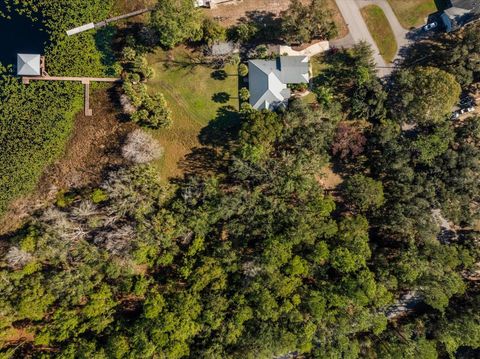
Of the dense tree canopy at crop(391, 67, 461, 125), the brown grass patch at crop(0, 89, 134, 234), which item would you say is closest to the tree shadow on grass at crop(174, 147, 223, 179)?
the brown grass patch at crop(0, 89, 134, 234)

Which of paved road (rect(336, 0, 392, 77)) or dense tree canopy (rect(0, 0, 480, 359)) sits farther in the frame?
paved road (rect(336, 0, 392, 77))

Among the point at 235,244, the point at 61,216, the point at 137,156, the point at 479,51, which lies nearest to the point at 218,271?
the point at 235,244

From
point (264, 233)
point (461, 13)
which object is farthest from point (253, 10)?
point (264, 233)

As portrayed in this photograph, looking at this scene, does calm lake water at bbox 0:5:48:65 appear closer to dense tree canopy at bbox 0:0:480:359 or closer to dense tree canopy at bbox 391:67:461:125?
dense tree canopy at bbox 0:0:480:359

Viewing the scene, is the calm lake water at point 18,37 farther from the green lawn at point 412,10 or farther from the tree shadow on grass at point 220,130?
the green lawn at point 412,10

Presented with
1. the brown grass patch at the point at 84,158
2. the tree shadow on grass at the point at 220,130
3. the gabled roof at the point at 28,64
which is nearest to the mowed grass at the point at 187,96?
the tree shadow on grass at the point at 220,130
